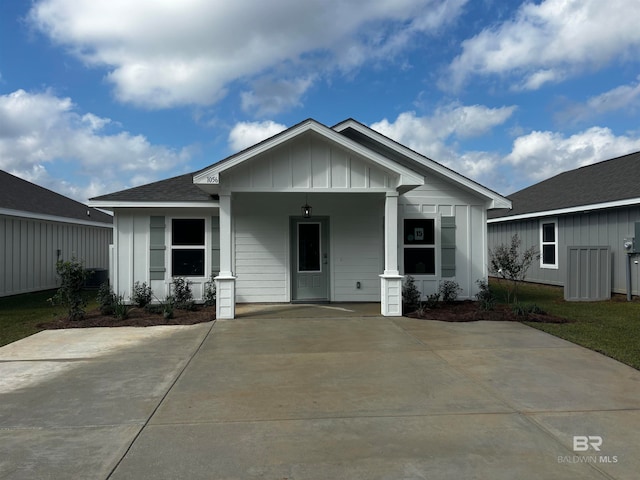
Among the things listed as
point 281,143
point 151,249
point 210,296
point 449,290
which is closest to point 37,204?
point 151,249

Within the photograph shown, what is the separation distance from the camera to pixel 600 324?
906 cm

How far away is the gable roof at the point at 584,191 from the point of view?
13.6 metres

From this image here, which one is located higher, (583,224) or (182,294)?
(583,224)

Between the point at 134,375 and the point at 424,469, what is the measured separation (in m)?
3.88

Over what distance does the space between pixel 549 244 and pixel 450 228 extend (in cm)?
696

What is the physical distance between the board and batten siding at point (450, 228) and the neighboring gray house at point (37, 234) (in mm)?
11772

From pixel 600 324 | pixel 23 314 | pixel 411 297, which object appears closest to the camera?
pixel 600 324

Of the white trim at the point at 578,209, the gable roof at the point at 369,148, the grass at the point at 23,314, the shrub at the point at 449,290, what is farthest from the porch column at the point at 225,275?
the white trim at the point at 578,209

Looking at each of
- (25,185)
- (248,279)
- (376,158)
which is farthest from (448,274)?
(25,185)

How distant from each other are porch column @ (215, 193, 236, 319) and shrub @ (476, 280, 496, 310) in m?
5.53

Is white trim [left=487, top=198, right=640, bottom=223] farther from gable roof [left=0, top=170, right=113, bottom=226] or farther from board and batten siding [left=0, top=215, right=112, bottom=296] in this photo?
gable roof [left=0, top=170, right=113, bottom=226]

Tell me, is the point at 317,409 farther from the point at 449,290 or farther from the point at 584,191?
the point at 584,191

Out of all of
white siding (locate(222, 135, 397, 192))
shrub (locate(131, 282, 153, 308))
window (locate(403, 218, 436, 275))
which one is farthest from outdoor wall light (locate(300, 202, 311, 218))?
shrub (locate(131, 282, 153, 308))

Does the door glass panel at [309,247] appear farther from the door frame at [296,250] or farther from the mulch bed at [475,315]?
the mulch bed at [475,315]
